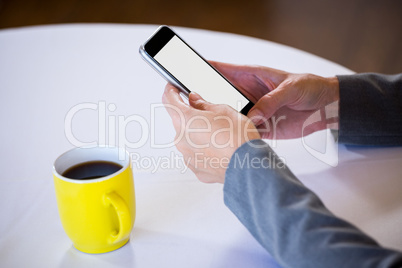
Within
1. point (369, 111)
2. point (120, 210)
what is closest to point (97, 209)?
point (120, 210)

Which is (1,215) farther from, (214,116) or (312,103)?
(312,103)

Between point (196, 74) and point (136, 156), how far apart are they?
0.50 ft

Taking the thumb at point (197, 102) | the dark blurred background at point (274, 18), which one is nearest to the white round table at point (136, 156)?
the thumb at point (197, 102)

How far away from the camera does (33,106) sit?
0.84 meters

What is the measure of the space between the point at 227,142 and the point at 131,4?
8.02 feet

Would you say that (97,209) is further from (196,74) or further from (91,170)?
(196,74)

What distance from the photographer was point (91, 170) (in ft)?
1.85

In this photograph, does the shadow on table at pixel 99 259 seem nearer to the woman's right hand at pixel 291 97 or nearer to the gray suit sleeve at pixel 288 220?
the gray suit sleeve at pixel 288 220

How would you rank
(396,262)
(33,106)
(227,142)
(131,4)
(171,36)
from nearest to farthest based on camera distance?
(396,262), (227,142), (171,36), (33,106), (131,4)

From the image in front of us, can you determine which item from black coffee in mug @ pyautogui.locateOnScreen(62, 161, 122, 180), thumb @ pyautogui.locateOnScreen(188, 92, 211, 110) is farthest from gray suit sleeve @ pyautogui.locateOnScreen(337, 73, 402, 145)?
black coffee in mug @ pyautogui.locateOnScreen(62, 161, 122, 180)

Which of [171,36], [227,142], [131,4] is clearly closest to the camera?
[227,142]

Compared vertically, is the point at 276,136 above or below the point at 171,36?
below

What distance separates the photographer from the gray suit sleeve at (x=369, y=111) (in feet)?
2.44

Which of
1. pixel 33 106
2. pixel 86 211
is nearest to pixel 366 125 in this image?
pixel 86 211
